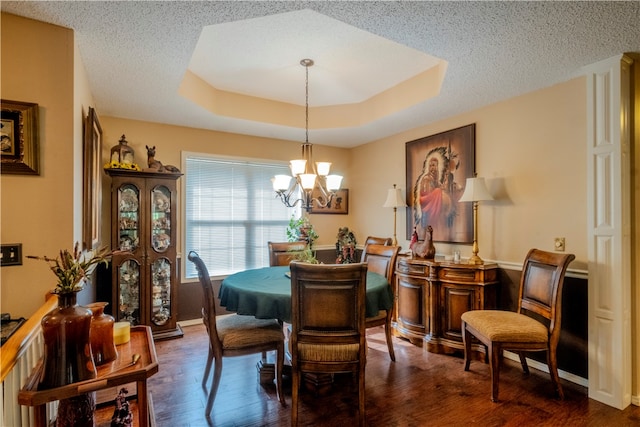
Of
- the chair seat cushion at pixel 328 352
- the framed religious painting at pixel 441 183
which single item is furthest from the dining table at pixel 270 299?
the framed religious painting at pixel 441 183

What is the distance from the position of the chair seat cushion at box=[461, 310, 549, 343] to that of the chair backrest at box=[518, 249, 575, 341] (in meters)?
0.09

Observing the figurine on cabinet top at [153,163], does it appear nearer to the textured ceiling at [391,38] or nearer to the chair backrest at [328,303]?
the textured ceiling at [391,38]

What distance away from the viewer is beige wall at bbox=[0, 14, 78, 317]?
175cm

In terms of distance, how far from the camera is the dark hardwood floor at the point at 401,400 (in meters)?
2.12

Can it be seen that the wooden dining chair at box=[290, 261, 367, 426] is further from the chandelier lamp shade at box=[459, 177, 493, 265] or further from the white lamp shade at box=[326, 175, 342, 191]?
the chandelier lamp shade at box=[459, 177, 493, 265]

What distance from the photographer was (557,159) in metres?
2.77

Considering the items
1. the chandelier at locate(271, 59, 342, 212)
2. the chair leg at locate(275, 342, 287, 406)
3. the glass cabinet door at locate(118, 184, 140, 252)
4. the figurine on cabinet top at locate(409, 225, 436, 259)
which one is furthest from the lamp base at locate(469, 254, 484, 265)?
the glass cabinet door at locate(118, 184, 140, 252)

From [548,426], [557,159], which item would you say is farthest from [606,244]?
[548,426]

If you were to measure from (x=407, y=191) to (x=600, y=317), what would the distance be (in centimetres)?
229

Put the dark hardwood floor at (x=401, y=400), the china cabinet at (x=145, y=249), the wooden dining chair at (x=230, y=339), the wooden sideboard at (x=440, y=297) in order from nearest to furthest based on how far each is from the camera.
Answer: the dark hardwood floor at (x=401, y=400)
the wooden dining chair at (x=230, y=339)
the wooden sideboard at (x=440, y=297)
the china cabinet at (x=145, y=249)

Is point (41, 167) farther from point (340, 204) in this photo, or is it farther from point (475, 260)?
point (340, 204)

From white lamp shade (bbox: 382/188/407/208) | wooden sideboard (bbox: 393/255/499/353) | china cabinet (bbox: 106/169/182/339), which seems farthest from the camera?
white lamp shade (bbox: 382/188/407/208)

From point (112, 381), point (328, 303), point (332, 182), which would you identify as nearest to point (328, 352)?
point (328, 303)

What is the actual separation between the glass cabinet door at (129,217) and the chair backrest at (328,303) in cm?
234
